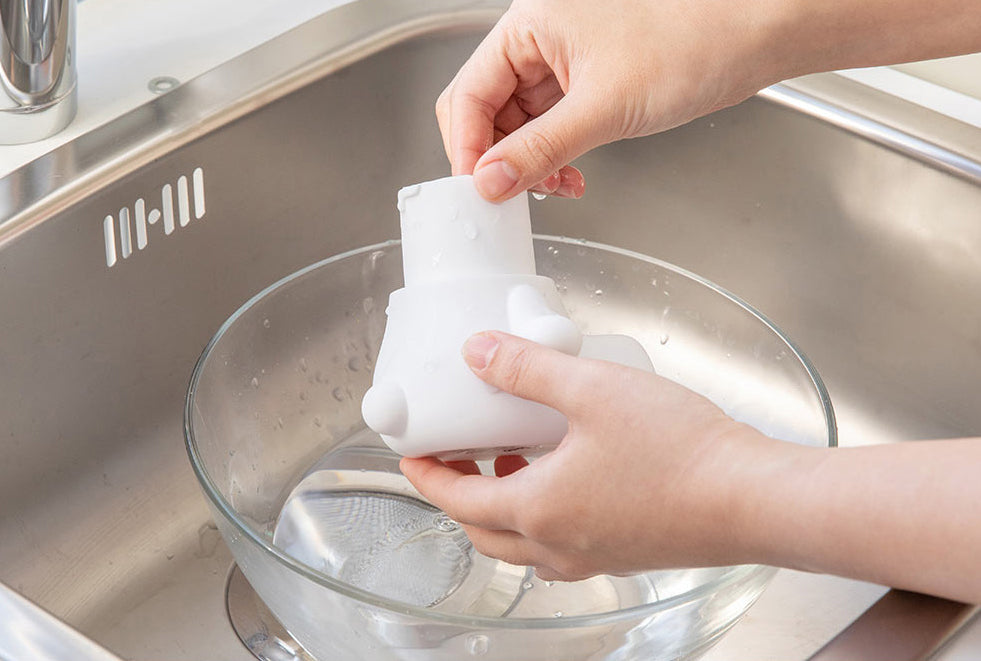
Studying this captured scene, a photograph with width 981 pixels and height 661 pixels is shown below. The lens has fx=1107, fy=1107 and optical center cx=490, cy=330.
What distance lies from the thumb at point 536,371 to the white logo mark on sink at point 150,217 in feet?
1.22

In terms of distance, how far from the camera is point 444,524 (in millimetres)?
711

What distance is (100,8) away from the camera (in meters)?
0.90

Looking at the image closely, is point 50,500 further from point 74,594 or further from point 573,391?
point 573,391

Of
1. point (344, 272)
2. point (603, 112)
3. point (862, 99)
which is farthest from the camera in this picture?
point (862, 99)

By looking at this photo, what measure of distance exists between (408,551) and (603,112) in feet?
0.95

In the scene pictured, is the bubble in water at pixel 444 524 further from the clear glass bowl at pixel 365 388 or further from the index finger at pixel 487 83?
the index finger at pixel 487 83

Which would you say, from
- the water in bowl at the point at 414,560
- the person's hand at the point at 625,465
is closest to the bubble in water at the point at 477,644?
the person's hand at the point at 625,465

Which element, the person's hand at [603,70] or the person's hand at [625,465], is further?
the person's hand at [603,70]

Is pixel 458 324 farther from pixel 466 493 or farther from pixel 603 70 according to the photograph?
pixel 603 70

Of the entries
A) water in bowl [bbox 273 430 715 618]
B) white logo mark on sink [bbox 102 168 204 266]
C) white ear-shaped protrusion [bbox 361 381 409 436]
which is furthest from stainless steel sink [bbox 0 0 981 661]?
white ear-shaped protrusion [bbox 361 381 409 436]

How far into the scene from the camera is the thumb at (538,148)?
0.51 meters

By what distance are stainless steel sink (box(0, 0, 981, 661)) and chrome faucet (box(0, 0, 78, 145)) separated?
3 cm

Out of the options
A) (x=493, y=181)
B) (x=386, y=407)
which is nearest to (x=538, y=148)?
(x=493, y=181)

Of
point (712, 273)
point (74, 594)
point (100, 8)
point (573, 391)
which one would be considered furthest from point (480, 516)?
point (100, 8)
